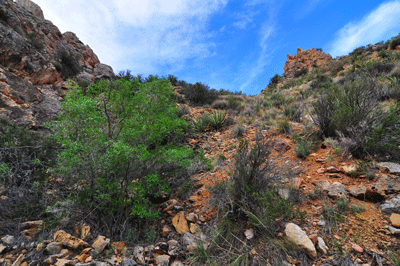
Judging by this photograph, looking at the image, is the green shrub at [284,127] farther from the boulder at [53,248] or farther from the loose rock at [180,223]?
the boulder at [53,248]

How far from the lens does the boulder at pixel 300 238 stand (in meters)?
1.89

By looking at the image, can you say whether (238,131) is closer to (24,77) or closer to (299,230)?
(299,230)

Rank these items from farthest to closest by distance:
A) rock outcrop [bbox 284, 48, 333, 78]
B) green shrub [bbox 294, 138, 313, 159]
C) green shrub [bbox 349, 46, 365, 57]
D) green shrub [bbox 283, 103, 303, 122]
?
rock outcrop [bbox 284, 48, 333, 78]
green shrub [bbox 349, 46, 365, 57]
green shrub [bbox 283, 103, 303, 122]
green shrub [bbox 294, 138, 313, 159]

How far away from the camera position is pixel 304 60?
1062 inches

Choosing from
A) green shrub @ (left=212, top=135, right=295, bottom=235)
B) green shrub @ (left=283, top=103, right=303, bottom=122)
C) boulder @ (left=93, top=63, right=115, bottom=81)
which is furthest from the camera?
boulder @ (left=93, top=63, right=115, bottom=81)

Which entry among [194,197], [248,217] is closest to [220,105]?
[194,197]

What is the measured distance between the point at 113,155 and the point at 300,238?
2.59m

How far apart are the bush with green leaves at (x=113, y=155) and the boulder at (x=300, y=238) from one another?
1.89 m

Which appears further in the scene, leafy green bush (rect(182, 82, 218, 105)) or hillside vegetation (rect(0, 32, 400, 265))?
leafy green bush (rect(182, 82, 218, 105))

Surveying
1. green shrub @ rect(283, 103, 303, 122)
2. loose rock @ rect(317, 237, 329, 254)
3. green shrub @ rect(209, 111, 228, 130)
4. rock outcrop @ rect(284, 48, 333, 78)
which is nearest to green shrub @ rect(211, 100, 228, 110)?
green shrub @ rect(209, 111, 228, 130)

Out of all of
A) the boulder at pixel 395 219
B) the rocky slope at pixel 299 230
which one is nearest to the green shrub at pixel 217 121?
the rocky slope at pixel 299 230

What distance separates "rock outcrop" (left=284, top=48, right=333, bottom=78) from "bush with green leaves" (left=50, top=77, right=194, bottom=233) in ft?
85.8

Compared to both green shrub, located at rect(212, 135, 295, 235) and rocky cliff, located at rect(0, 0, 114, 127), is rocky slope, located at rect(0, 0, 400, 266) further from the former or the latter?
rocky cliff, located at rect(0, 0, 114, 127)

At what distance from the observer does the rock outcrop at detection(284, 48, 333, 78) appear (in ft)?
82.1
